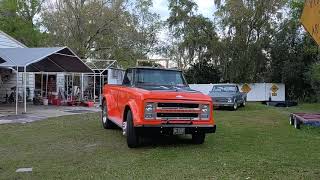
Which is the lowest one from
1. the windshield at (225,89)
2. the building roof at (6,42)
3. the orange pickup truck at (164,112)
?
the orange pickup truck at (164,112)

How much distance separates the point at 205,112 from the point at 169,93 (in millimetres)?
914

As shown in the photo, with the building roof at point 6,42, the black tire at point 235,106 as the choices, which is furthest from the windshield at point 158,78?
the building roof at point 6,42

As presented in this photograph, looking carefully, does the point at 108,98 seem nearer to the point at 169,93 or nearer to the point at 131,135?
the point at 131,135

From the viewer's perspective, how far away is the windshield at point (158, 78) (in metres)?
11.8

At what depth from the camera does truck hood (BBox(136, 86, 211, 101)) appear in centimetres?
1008

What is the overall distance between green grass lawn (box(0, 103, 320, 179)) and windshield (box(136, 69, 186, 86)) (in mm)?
1442

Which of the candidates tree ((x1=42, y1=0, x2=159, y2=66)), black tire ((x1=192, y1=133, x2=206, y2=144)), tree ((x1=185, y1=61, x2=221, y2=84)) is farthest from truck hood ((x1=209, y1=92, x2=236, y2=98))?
tree ((x1=42, y1=0, x2=159, y2=66))

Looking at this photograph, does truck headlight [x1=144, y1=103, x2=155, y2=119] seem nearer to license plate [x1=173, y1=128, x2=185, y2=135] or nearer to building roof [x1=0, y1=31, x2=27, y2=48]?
license plate [x1=173, y1=128, x2=185, y2=135]

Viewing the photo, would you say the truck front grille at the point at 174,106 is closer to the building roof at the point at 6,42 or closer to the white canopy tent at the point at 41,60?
the white canopy tent at the point at 41,60

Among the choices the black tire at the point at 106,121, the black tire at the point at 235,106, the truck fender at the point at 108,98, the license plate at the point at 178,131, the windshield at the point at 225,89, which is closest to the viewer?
the license plate at the point at 178,131

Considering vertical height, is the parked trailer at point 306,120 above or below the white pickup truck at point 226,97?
below

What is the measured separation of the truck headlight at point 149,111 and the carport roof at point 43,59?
40.2 ft

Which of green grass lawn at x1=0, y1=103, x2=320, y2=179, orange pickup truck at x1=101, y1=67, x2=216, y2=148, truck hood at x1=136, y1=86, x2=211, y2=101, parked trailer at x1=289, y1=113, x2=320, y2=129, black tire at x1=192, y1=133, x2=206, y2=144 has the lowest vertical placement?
green grass lawn at x1=0, y1=103, x2=320, y2=179

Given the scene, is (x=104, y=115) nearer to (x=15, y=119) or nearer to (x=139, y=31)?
(x=15, y=119)
